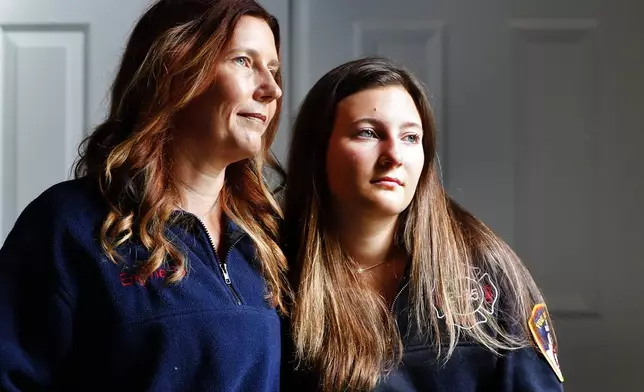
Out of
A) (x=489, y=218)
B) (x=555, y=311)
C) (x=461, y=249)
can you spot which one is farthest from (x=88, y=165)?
(x=555, y=311)

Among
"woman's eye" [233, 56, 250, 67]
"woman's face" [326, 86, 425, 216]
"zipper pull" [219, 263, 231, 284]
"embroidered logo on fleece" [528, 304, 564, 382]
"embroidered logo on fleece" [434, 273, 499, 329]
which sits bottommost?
"embroidered logo on fleece" [528, 304, 564, 382]

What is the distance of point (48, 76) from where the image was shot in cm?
168

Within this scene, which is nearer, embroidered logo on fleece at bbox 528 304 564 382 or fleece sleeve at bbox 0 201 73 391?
fleece sleeve at bbox 0 201 73 391

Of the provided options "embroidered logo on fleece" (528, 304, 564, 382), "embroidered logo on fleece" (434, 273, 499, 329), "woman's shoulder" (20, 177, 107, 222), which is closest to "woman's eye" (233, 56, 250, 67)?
"woman's shoulder" (20, 177, 107, 222)

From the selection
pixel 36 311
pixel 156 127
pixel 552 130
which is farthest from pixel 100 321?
pixel 552 130

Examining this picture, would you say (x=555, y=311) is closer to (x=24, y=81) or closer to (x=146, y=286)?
(x=146, y=286)

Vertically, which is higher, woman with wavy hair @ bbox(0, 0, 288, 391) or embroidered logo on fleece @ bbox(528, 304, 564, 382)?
woman with wavy hair @ bbox(0, 0, 288, 391)

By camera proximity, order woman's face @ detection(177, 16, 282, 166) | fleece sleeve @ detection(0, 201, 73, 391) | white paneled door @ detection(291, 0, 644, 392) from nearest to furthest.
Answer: fleece sleeve @ detection(0, 201, 73, 391)
woman's face @ detection(177, 16, 282, 166)
white paneled door @ detection(291, 0, 644, 392)

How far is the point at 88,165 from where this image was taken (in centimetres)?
118

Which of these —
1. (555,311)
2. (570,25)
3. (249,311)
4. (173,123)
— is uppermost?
(570,25)

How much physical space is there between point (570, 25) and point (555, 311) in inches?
23.3

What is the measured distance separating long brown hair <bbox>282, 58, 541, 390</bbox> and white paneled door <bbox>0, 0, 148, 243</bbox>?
2.01ft

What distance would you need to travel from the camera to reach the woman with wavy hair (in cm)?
104

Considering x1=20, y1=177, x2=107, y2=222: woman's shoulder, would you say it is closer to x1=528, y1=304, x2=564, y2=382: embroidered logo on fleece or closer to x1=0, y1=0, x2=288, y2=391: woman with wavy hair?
x1=0, y1=0, x2=288, y2=391: woman with wavy hair
